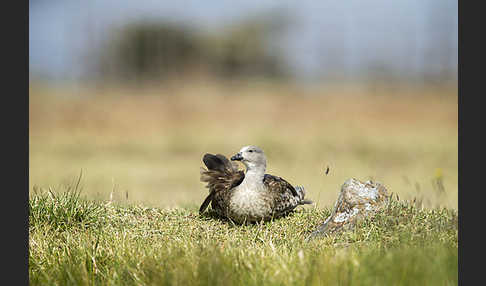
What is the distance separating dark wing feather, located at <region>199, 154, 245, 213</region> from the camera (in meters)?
7.20

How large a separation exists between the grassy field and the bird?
19cm

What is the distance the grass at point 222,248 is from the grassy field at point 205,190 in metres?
0.02

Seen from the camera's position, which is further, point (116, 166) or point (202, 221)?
point (116, 166)

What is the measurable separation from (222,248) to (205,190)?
8.32 metres

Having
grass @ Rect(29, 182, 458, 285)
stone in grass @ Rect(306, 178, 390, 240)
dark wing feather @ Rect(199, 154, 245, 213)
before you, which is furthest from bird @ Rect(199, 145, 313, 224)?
stone in grass @ Rect(306, 178, 390, 240)

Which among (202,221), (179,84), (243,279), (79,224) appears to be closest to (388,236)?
(243,279)

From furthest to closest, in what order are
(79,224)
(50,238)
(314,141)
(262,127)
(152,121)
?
1. (152,121)
2. (262,127)
3. (314,141)
4. (79,224)
5. (50,238)

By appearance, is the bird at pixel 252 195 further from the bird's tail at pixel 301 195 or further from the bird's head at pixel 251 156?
the bird's tail at pixel 301 195

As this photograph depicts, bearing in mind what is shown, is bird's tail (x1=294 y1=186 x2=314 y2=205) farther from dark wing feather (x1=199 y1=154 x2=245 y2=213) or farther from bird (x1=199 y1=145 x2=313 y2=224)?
dark wing feather (x1=199 y1=154 x2=245 y2=213)

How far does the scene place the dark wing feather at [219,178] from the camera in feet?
23.6

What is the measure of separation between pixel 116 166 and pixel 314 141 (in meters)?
7.15

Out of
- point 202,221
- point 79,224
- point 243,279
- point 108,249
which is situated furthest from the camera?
point 202,221

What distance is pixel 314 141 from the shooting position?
19.8 metres

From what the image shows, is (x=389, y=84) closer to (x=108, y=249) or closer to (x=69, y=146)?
(x=69, y=146)
